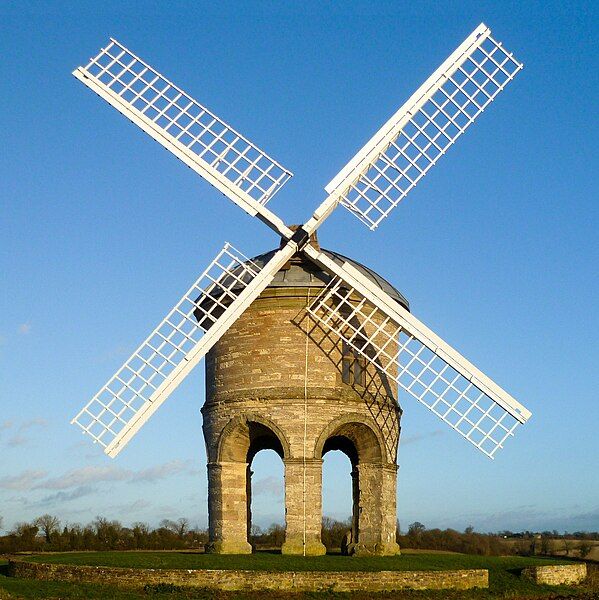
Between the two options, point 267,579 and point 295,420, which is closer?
point 267,579

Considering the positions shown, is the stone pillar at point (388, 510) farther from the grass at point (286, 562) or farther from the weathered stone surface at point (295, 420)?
the grass at point (286, 562)

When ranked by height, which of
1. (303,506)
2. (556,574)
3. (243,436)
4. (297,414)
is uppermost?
(297,414)

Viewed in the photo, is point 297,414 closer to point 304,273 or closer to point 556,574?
point 304,273

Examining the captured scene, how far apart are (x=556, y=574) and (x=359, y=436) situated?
5633 millimetres

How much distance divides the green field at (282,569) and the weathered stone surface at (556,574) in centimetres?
32

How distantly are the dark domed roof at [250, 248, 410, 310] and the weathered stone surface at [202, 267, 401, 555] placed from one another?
0.19m

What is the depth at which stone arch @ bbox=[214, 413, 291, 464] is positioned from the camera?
971 inches

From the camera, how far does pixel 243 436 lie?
83.9ft

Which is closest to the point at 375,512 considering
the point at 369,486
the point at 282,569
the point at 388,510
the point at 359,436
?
the point at 388,510

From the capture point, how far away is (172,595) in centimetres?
1992

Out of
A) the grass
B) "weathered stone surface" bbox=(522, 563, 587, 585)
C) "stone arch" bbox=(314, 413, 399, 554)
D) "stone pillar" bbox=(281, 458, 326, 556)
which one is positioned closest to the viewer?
the grass

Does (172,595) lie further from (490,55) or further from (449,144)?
(490,55)

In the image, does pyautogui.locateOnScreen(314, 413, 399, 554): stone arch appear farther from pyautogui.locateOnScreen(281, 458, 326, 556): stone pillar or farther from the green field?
the green field

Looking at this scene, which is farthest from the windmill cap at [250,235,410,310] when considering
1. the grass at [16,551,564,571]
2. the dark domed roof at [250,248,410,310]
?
the grass at [16,551,564,571]
